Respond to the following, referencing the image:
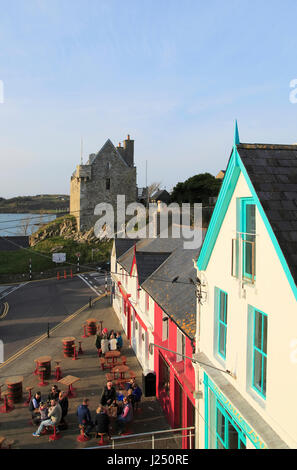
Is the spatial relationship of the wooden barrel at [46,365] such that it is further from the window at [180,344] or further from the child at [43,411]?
the window at [180,344]

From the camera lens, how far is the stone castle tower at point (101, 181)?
5575 cm

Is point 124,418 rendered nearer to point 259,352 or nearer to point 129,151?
point 259,352

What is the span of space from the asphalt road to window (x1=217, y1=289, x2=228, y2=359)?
49.2 ft

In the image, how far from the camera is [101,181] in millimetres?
56406

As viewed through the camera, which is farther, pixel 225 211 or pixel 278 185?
pixel 225 211

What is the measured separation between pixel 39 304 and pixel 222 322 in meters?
25.9

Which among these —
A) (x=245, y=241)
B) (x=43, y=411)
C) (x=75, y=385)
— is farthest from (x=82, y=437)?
(x=245, y=241)

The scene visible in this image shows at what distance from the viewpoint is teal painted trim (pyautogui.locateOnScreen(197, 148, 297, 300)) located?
5.17m

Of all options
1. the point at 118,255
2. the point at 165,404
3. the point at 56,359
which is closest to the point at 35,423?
the point at 165,404

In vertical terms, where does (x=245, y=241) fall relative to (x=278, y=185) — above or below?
below

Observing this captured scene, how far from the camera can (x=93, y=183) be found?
56.2m

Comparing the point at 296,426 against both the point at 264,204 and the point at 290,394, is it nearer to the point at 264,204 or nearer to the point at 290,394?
the point at 290,394

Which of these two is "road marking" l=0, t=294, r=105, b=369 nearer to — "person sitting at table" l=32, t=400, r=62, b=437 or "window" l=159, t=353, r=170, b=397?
"person sitting at table" l=32, t=400, r=62, b=437

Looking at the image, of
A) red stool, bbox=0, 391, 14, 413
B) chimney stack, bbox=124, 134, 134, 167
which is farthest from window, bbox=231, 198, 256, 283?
chimney stack, bbox=124, 134, 134, 167
